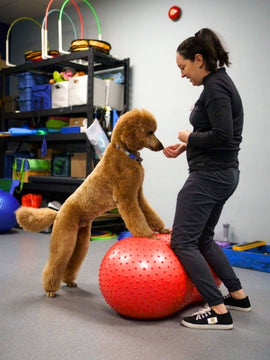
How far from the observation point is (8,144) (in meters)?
5.57

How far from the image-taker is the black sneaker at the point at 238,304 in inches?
78.1

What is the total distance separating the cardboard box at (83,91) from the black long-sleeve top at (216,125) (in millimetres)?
2390

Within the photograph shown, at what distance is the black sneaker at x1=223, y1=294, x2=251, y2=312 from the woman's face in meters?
1.11

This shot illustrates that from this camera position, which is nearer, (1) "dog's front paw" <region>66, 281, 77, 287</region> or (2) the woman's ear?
(2) the woman's ear

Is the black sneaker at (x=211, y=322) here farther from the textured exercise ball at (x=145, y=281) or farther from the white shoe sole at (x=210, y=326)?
the textured exercise ball at (x=145, y=281)

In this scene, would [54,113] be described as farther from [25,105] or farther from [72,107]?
[25,105]

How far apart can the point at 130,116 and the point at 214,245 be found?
2.53ft

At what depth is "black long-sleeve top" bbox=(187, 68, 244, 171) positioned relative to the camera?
63.4 inches

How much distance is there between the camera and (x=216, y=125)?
5.30 ft

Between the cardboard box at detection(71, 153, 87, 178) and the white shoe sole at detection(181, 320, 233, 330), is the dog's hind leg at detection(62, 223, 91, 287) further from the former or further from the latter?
the cardboard box at detection(71, 153, 87, 178)

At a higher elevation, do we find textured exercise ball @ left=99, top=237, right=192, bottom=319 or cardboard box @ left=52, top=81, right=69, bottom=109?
cardboard box @ left=52, top=81, right=69, bottom=109

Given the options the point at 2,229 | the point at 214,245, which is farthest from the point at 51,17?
the point at 214,245

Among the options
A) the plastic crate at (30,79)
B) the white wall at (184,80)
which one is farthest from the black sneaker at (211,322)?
the plastic crate at (30,79)

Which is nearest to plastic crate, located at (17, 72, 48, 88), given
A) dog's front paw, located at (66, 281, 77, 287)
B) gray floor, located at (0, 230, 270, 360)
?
gray floor, located at (0, 230, 270, 360)
